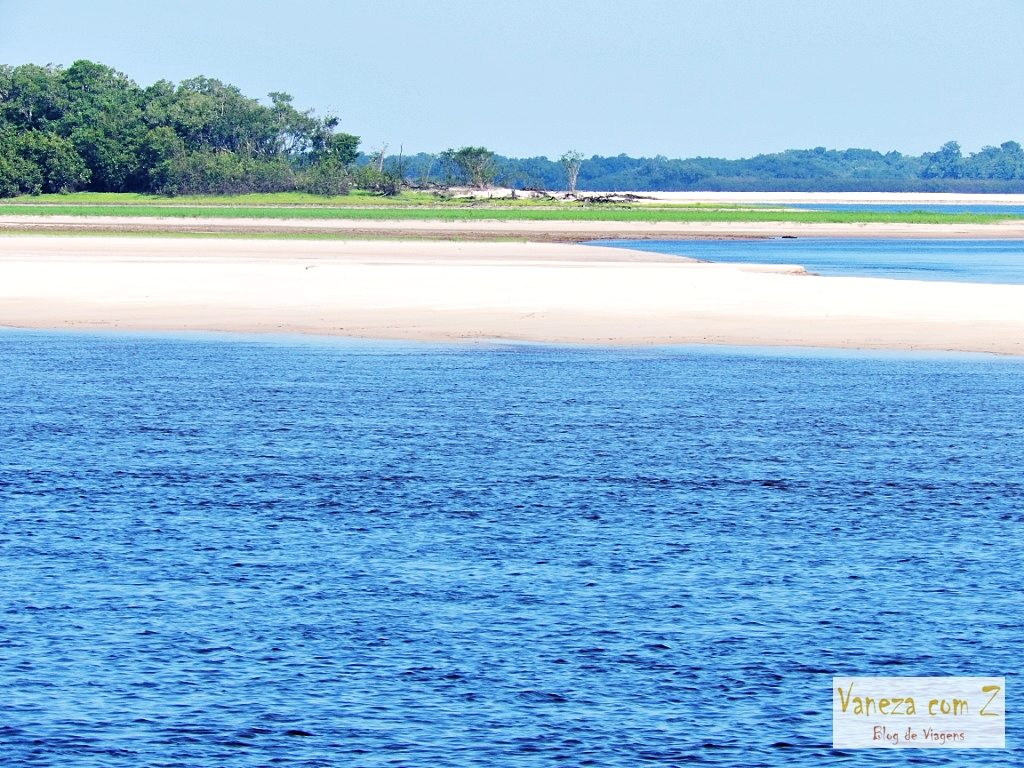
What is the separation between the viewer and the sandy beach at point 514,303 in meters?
36.8

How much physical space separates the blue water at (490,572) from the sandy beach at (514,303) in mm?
A: 10751

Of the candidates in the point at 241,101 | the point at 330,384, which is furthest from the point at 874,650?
the point at 241,101

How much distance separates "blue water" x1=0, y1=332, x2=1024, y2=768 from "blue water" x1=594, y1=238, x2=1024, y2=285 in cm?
3187

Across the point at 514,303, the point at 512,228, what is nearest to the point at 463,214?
the point at 512,228

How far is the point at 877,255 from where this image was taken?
74500 mm

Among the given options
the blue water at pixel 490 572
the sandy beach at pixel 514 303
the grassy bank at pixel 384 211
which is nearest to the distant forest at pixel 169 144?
the grassy bank at pixel 384 211

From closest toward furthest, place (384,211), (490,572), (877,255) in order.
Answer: (490,572)
(877,255)
(384,211)

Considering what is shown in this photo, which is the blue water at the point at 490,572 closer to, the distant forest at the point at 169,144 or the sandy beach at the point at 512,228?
the sandy beach at the point at 512,228

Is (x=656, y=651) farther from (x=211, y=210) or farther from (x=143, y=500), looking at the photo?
(x=211, y=210)

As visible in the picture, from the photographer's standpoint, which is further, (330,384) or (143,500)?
(330,384)

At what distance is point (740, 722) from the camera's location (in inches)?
421

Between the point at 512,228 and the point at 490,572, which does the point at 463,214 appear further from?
the point at 490,572

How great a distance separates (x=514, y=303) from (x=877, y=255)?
37380mm

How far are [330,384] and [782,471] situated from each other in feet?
35.7
